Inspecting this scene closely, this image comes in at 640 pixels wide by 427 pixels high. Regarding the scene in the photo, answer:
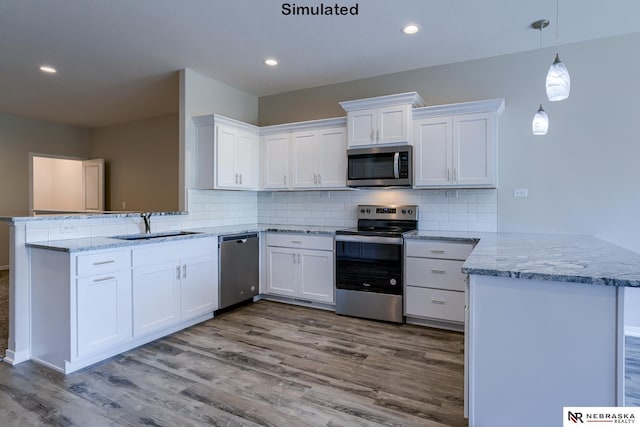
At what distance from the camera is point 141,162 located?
660cm

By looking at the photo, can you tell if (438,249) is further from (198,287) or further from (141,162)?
(141,162)

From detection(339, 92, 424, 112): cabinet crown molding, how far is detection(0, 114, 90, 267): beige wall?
19.6 ft

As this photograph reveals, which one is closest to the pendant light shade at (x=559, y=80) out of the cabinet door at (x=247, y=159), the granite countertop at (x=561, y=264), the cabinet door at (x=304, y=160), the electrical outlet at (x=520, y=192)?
the granite countertop at (x=561, y=264)

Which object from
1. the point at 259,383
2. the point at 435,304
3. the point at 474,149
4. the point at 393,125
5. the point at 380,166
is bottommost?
the point at 259,383

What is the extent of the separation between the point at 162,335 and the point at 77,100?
410cm

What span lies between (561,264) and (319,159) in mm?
2927

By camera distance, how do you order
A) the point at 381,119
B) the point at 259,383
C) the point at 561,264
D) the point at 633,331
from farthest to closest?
the point at 381,119 → the point at 633,331 → the point at 259,383 → the point at 561,264

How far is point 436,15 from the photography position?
282cm

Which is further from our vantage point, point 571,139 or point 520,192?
point 520,192

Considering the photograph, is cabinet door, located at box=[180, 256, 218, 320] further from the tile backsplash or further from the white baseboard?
the white baseboard

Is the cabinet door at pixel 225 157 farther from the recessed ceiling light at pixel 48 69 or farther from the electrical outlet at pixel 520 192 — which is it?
the electrical outlet at pixel 520 192

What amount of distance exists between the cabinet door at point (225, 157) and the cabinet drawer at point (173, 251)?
2.51ft

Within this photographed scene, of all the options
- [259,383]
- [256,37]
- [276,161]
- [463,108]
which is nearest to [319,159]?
[276,161]

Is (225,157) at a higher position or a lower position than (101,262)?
higher
